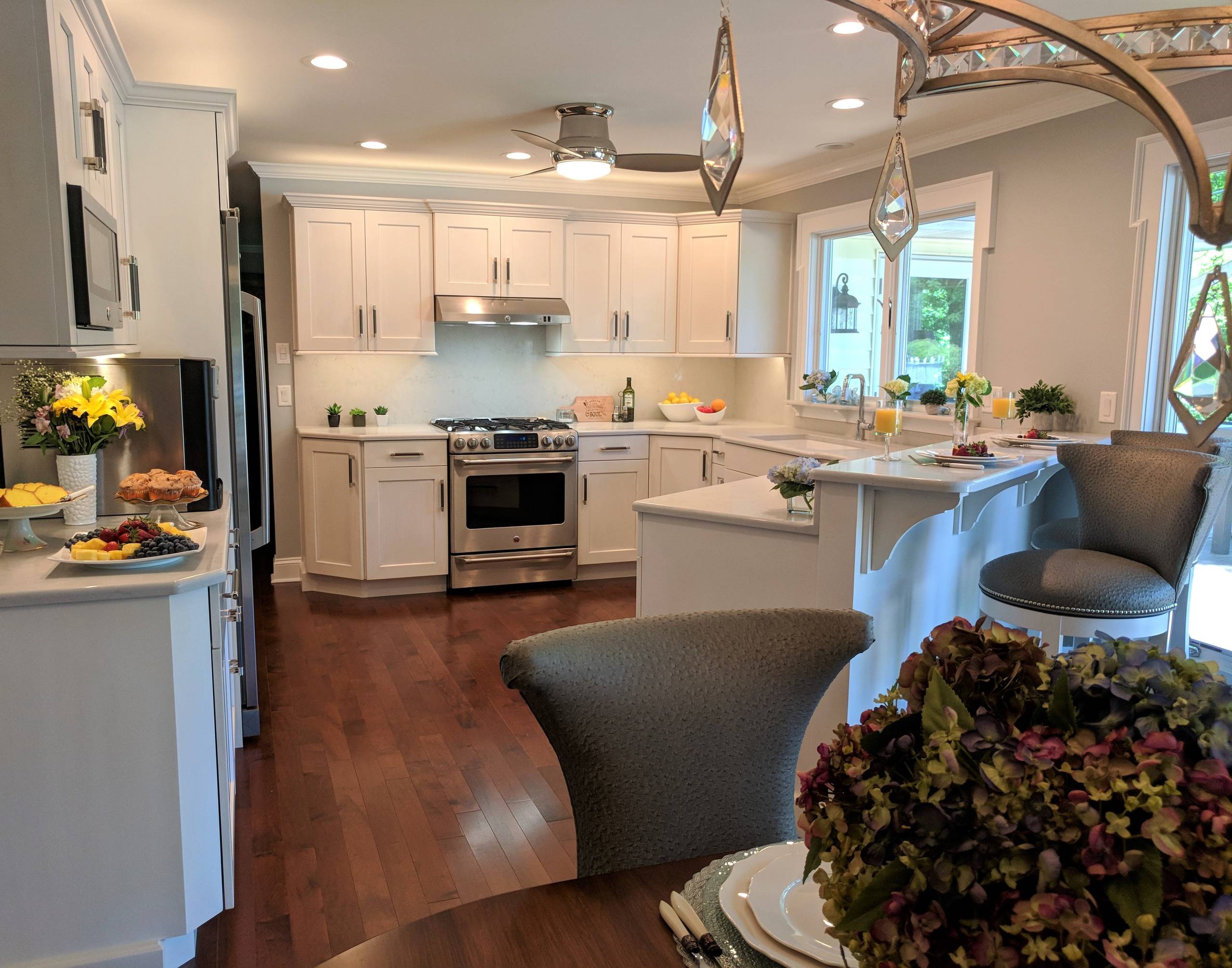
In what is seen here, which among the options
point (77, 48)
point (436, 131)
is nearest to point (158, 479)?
point (77, 48)

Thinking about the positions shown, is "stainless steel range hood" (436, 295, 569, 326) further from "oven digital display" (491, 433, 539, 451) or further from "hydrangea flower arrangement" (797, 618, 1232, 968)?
"hydrangea flower arrangement" (797, 618, 1232, 968)

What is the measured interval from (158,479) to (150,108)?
1.49m

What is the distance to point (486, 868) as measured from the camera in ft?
8.25

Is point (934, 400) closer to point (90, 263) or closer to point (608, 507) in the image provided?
point (608, 507)

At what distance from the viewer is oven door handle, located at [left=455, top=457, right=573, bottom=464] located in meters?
5.33

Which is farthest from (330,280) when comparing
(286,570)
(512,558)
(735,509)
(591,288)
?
(735,509)

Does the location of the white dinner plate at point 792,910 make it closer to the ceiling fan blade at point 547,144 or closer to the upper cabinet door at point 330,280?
the ceiling fan blade at point 547,144

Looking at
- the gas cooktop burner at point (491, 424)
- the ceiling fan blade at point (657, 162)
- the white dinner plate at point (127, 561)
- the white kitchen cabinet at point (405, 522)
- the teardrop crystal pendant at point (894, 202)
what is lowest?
the white kitchen cabinet at point (405, 522)

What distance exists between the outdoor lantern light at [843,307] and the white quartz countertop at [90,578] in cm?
410

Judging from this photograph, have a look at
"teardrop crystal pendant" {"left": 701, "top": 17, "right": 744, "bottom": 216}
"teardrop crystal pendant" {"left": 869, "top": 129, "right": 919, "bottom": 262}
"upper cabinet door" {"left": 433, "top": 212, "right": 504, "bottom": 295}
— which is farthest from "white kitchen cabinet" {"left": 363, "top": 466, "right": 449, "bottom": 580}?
"teardrop crystal pendant" {"left": 701, "top": 17, "right": 744, "bottom": 216}

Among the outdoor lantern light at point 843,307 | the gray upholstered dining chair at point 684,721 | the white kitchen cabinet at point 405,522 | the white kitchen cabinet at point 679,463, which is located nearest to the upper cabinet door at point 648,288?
the white kitchen cabinet at point 679,463

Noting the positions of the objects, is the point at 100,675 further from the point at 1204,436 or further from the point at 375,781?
the point at 1204,436

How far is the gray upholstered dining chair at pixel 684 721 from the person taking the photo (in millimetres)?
1275

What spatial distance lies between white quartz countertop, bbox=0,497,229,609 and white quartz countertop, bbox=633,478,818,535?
4.12 ft
